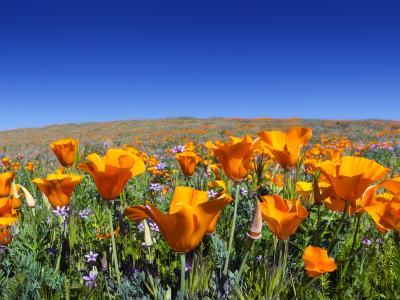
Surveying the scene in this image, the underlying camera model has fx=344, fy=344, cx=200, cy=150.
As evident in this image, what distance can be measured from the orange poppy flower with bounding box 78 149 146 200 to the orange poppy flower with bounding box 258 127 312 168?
27.2 inches

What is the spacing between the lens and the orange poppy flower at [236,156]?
58.7 inches

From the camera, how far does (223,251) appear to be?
170 cm

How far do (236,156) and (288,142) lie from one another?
0.37 metres

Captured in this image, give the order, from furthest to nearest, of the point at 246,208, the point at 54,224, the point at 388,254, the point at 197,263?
the point at 246,208
the point at 54,224
the point at 388,254
the point at 197,263

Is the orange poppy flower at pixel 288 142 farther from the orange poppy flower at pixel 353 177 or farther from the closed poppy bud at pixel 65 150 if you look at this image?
the closed poppy bud at pixel 65 150

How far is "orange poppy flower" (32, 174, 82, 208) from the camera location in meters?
1.53

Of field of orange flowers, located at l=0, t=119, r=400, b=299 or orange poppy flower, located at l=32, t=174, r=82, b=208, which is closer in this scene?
field of orange flowers, located at l=0, t=119, r=400, b=299

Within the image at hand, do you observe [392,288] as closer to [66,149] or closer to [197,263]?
[197,263]

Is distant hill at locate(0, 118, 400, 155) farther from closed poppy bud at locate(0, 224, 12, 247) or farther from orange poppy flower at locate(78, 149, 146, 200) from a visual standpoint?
orange poppy flower at locate(78, 149, 146, 200)

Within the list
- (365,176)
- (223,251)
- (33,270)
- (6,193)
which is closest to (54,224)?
(6,193)

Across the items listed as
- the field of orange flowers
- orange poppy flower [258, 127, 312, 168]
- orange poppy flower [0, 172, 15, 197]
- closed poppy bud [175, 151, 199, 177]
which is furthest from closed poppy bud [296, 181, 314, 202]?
orange poppy flower [0, 172, 15, 197]

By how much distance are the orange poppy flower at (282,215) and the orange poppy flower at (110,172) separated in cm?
54

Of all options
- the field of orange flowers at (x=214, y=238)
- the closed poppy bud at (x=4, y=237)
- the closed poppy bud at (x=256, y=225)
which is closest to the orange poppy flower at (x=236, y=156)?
the field of orange flowers at (x=214, y=238)

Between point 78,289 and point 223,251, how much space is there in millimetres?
715
